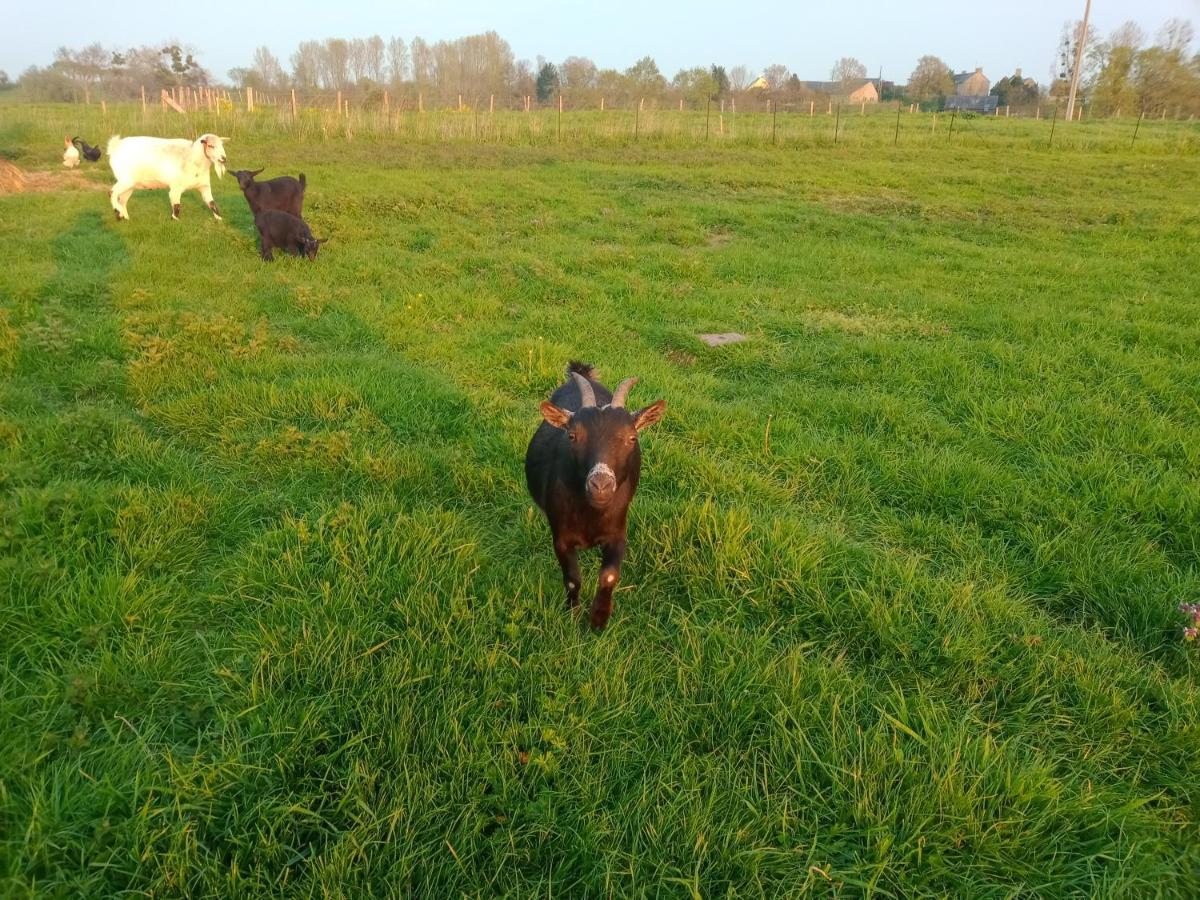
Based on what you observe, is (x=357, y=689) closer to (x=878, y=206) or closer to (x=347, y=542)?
(x=347, y=542)

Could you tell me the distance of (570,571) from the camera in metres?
2.89

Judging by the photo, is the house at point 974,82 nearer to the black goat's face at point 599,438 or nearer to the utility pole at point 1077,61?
the utility pole at point 1077,61

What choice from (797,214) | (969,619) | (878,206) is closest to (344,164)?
(797,214)

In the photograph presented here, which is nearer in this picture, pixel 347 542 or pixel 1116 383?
pixel 347 542

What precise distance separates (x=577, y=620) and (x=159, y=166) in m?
11.2

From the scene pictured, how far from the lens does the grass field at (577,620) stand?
1914 mm

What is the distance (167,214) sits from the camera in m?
10.8

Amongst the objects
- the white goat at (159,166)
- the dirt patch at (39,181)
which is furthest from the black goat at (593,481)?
the dirt patch at (39,181)

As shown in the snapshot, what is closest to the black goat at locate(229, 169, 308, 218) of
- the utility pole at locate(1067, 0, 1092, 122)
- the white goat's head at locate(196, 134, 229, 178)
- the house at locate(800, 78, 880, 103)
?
the white goat's head at locate(196, 134, 229, 178)

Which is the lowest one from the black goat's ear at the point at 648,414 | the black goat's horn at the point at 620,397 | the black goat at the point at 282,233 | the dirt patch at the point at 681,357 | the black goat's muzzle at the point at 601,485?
the dirt patch at the point at 681,357

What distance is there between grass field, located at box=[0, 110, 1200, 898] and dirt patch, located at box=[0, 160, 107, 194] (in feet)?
24.0

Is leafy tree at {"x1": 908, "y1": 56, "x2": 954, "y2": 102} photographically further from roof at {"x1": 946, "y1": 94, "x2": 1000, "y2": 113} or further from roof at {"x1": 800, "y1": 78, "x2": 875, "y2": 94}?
roof at {"x1": 800, "y1": 78, "x2": 875, "y2": 94}

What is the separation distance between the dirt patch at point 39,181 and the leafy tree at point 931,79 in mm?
61389

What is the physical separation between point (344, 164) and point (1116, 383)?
1631 centimetres
